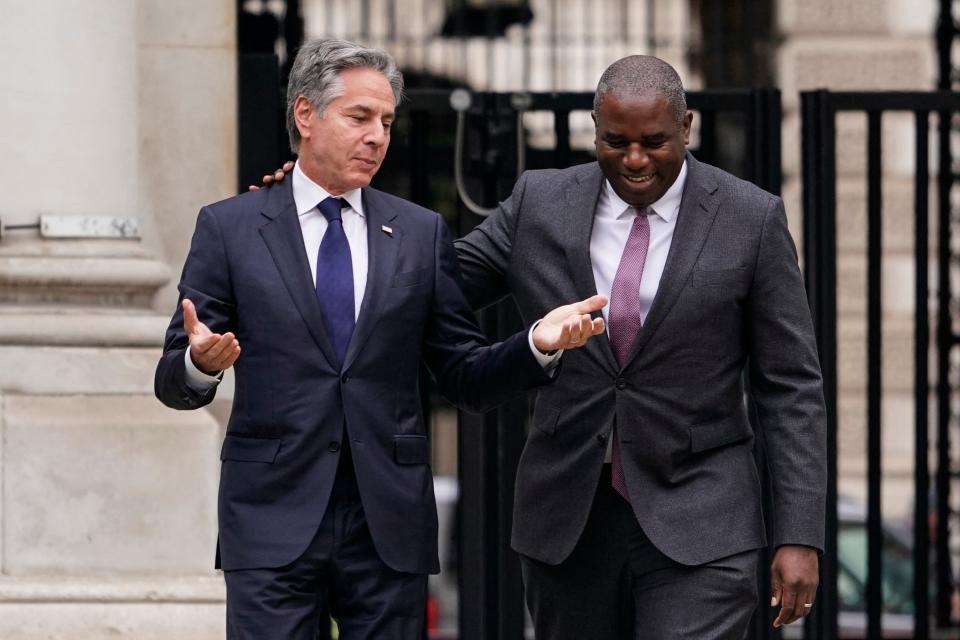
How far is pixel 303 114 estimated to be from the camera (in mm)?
4559

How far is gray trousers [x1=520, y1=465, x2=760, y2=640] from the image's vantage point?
15.1ft

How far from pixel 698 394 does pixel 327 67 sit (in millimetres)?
1123

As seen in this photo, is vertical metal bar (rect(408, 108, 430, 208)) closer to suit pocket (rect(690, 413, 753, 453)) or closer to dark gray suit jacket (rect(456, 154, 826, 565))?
dark gray suit jacket (rect(456, 154, 826, 565))

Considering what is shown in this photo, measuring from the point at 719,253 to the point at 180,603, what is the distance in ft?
7.31

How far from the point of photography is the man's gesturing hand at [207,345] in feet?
13.5

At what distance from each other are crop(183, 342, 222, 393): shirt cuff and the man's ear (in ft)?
1.92

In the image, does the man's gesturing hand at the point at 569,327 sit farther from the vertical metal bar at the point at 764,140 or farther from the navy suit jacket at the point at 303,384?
the vertical metal bar at the point at 764,140

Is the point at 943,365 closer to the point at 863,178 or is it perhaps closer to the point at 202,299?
the point at 202,299

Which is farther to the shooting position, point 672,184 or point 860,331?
point 860,331

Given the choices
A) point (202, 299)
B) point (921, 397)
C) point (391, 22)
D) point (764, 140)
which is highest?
point (391, 22)

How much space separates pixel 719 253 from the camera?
4.70 m

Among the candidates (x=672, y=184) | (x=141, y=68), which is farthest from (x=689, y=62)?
(x=672, y=184)

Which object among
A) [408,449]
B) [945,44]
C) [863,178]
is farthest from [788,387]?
[863,178]

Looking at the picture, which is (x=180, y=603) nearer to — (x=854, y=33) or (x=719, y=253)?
(x=719, y=253)
